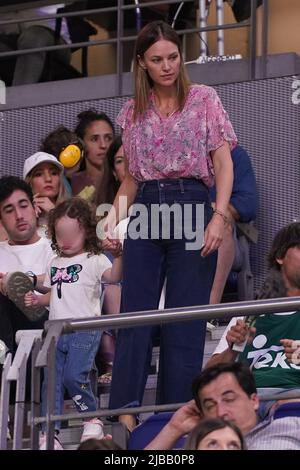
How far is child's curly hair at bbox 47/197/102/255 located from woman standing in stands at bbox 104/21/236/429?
88cm

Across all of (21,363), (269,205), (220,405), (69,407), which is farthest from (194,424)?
(269,205)

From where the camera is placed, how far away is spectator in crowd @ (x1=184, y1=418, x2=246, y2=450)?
5.09 meters

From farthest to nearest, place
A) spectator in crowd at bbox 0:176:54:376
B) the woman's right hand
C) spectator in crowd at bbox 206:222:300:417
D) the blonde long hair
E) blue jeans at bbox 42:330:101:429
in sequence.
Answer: spectator in crowd at bbox 0:176:54:376 < the woman's right hand < blue jeans at bbox 42:330:101:429 < the blonde long hair < spectator in crowd at bbox 206:222:300:417

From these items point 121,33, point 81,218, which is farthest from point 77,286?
point 121,33

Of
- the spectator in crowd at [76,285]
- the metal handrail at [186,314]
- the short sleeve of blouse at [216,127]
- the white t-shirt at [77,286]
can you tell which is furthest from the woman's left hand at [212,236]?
the white t-shirt at [77,286]

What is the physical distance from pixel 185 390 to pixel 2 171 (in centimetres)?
396

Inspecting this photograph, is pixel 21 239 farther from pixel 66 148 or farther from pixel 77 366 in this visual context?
pixel 77 366

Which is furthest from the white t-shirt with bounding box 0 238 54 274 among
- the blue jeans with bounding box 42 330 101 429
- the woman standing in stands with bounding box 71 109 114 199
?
the woman standing in stands with bounding box 71 109 114 199

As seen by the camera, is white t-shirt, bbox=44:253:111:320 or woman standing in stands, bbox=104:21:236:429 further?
white t-shirt, bbox=44:253:111:320

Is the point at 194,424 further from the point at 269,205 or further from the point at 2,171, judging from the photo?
the point at 2,171

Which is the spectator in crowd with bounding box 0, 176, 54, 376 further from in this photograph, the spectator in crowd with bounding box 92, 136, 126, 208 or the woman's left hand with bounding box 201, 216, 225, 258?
the woman's left hand with bounding box 201, 216, 225, 258

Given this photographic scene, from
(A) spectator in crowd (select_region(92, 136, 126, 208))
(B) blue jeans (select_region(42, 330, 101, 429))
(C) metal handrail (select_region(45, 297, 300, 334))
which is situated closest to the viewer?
(C) metal handrail (select_region(45, 297, 300, 334))

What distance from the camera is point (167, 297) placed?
21.9 ft
